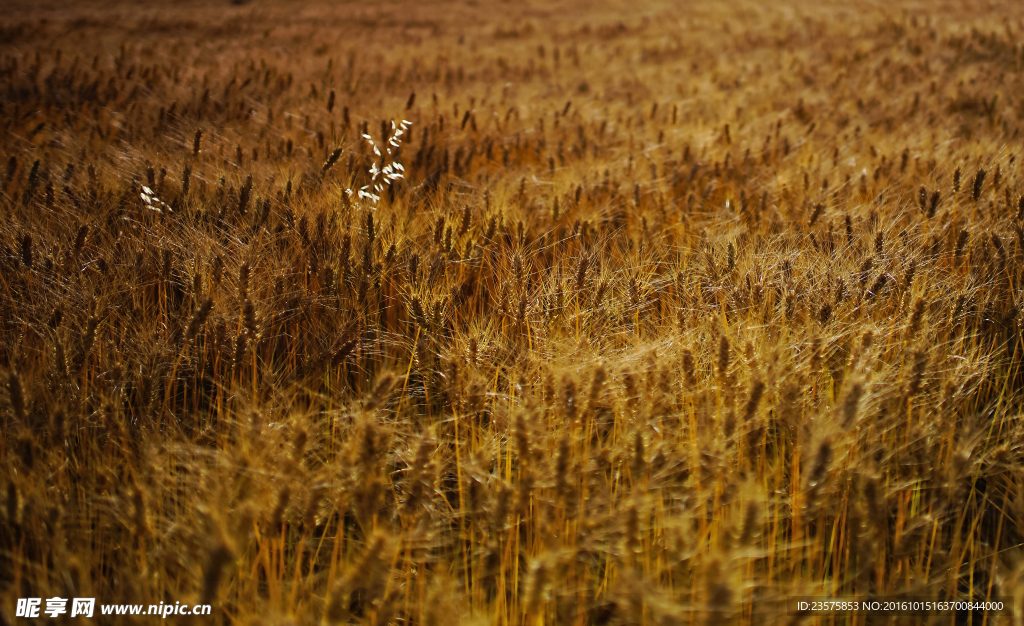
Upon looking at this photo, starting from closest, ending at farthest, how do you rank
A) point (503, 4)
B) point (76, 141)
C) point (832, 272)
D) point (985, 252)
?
point (832, 272)
point (985, 252)
point (76, 141)
point (503, 4)

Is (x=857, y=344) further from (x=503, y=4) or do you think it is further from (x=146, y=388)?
(x=503, y=4)

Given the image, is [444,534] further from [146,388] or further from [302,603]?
[146,388]

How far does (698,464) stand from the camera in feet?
3.78

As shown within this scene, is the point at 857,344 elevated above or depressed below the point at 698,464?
above

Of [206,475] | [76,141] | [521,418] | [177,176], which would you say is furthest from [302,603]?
[76,141]

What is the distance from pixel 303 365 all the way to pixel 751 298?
1.32m

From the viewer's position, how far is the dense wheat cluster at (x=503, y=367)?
3.32 ft

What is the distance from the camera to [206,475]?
43.2 inches

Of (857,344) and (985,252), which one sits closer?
(857,344)

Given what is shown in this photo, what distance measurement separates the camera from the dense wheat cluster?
1011 millimetres

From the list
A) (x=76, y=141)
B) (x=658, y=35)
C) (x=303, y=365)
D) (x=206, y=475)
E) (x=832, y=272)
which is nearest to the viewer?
(x=206, y=475)

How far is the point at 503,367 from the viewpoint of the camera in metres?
1.66

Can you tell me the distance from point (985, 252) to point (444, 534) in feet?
6.99

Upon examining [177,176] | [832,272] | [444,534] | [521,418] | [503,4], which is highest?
[503,4]
